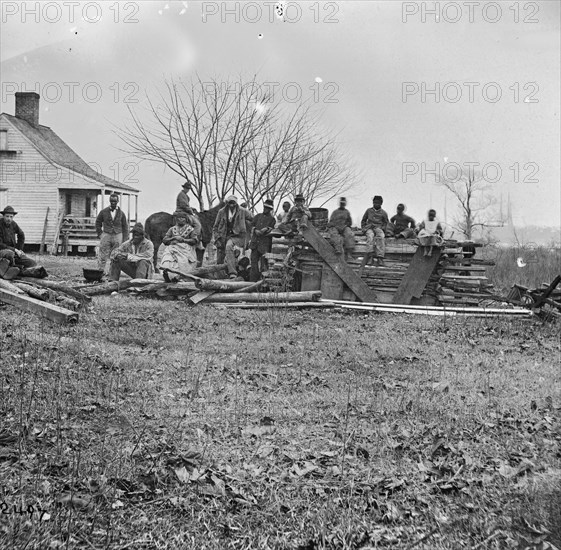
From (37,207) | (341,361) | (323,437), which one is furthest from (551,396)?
(37,207)

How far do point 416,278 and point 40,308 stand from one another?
816 centimetres

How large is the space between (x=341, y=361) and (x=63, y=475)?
466cm

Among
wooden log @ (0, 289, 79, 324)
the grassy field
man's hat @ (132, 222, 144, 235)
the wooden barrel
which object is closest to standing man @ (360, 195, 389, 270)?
the wooden barrel

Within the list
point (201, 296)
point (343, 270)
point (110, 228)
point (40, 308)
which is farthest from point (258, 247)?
point (40, 308)

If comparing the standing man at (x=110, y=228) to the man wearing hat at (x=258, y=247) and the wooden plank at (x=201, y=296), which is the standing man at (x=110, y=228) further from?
the wooden plank at (x=201, y=296)

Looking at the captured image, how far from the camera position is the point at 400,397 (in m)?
6.56

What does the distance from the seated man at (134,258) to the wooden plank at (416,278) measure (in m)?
5.77

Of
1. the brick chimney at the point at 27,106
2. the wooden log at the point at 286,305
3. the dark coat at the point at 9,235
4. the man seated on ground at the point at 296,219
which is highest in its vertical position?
the brick chimney at the point at 27,106

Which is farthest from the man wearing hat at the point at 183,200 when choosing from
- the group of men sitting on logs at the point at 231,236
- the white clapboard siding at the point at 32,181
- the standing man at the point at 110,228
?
the white clapboard siding at the point at 32,181

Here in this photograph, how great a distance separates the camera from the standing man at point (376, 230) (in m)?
15.1

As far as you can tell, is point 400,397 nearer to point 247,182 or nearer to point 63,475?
point 63,475

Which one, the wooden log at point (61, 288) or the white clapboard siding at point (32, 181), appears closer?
the wooden log at point (61, 288)

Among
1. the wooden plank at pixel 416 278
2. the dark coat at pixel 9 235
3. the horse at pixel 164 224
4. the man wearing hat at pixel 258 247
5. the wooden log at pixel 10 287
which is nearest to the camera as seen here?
the wooden log at pixel 10 287

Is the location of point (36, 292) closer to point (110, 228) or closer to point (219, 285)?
point (219, 285)
